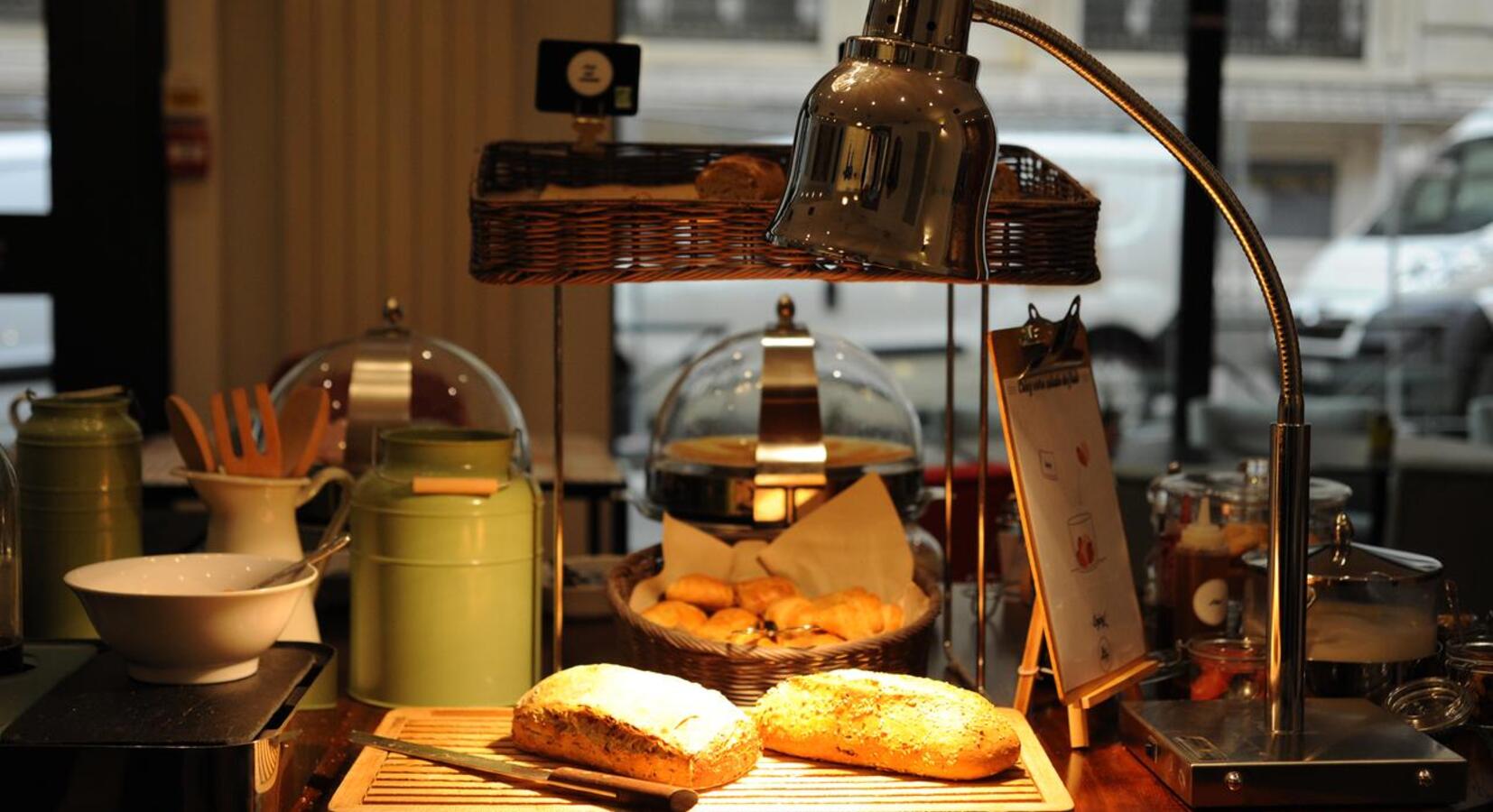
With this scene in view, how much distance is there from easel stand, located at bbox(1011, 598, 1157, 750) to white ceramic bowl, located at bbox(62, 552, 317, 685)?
0.59 metres

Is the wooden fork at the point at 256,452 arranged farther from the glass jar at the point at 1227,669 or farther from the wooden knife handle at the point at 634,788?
the glass jar at the point at 1227,669

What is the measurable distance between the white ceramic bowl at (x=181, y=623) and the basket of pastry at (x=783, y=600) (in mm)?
316

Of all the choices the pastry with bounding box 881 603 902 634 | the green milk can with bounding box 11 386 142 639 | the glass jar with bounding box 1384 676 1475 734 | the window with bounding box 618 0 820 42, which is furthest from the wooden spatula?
the window with bounding box 618 0 820 42

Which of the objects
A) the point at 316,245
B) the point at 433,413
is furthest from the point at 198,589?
the point at 316,245

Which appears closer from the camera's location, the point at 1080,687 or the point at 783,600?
the point at 1080,687

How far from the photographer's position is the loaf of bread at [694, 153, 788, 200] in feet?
4.42

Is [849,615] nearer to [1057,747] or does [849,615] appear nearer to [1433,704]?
[1057,747]

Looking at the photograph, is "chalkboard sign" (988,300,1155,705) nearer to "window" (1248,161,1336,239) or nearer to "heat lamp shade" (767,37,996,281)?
"heat lamp shade" (767,37,996,281)

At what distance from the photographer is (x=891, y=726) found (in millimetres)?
1149

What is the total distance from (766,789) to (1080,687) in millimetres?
300

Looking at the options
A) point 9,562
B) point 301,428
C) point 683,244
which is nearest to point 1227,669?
point 683,244

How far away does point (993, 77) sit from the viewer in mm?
4691

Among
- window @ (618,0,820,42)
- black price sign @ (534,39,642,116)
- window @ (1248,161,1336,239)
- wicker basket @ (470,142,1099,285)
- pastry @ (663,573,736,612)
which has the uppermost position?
window @ (618,0,820,42)

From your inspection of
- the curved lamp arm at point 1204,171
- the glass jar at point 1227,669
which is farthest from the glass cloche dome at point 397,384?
the curved lamp arm at point 1204,171
